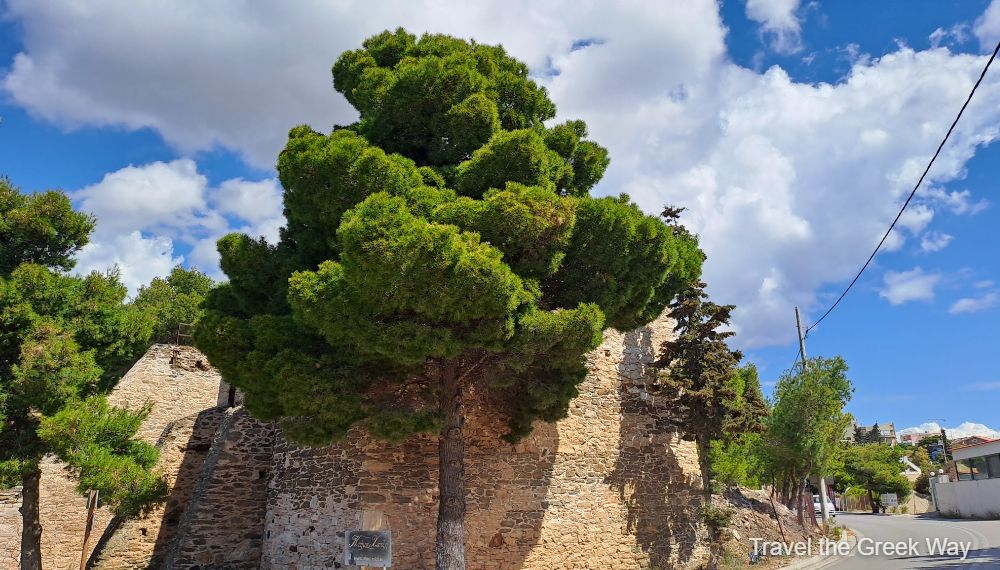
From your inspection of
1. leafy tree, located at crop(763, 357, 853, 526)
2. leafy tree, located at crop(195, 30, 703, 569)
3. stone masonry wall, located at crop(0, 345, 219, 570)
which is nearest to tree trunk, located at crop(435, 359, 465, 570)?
leafy tree, located at crop(195, 30, 703, 569)

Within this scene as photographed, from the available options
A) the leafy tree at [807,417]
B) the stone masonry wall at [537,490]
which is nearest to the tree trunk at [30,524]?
the stone masonry wall at [537,490]

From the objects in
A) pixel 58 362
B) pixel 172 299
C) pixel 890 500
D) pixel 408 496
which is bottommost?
pixel 408 496

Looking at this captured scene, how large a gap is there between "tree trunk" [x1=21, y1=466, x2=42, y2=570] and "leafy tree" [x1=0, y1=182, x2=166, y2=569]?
0.7 inches

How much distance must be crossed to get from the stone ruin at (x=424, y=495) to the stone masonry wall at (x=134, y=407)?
0.05m

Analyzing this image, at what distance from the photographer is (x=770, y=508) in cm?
1645

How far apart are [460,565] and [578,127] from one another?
715 cm

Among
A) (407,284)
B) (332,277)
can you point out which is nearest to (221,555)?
(332,277)

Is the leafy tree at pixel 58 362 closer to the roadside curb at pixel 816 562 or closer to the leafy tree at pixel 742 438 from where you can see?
the leafy tree at pixel 742 438

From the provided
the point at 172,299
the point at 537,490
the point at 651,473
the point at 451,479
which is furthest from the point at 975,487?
the point at 172,299

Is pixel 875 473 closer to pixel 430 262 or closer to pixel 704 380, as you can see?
pixel 704 380

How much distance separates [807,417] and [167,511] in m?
17.0

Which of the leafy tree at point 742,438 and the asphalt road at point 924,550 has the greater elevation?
the leafy tree at point 742,438

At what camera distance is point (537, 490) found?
10836mm

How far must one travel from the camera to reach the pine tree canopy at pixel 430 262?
7.10 m
